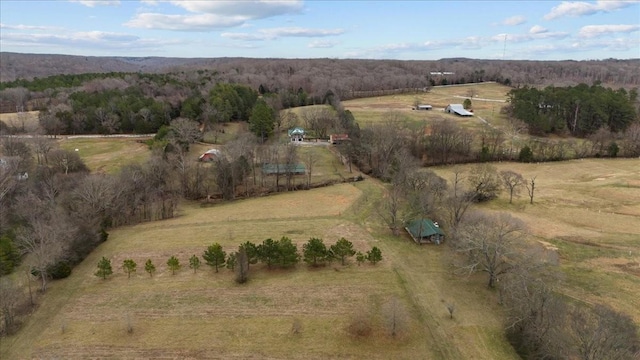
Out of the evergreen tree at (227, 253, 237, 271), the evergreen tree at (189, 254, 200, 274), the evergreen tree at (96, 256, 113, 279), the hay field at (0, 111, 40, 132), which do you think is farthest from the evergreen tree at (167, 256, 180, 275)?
the hay field at (0, 111, 40, 132)

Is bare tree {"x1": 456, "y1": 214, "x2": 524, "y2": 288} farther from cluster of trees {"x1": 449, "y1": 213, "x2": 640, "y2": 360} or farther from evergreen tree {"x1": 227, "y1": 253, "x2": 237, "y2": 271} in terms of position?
evergreen tree {"x1": 227, "y1": 253, "x2": 237, "y2": 271}

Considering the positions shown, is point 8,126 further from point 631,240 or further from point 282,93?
point 631,240

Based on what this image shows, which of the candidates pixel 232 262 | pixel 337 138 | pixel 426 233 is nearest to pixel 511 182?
pixel 426 233

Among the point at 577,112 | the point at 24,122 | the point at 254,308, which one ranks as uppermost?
the point at 577,112

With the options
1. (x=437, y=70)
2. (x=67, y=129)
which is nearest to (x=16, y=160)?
(x=67, y=129)

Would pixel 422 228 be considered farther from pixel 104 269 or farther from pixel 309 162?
pixel 104 269

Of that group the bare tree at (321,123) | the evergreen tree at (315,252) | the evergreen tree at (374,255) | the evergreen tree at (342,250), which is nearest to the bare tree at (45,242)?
the evergreen tree at (315,252)
